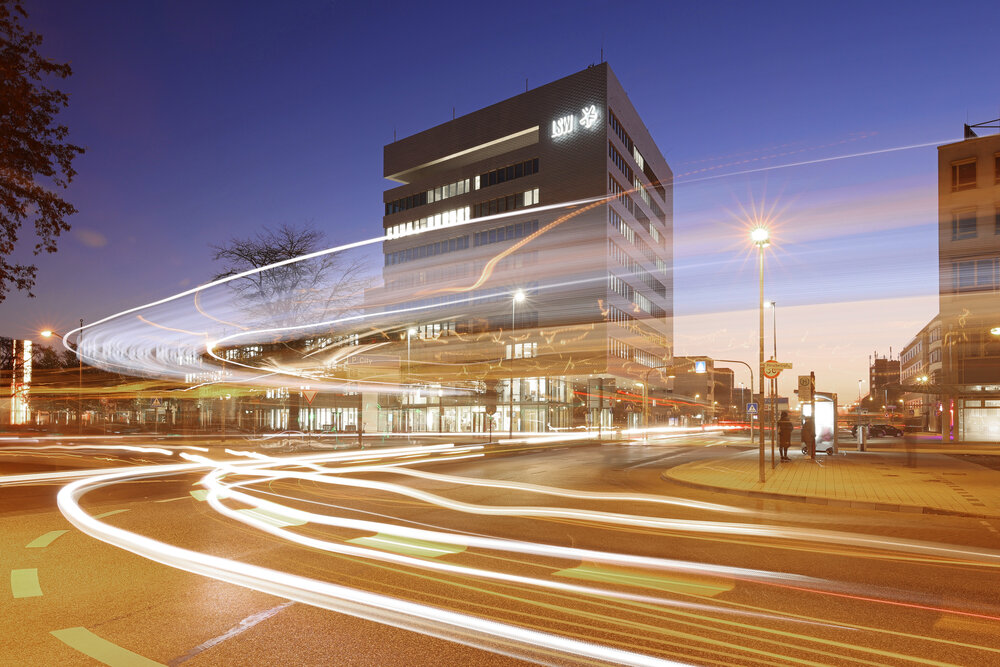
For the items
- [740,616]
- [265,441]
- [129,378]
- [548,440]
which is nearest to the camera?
[740,616]

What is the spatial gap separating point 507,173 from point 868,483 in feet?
214

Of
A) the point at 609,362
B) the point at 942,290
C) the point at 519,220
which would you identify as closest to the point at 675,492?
the point at 942,290

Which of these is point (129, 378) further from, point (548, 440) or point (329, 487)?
point (329, 487)

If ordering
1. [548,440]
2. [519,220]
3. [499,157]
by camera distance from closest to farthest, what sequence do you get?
1. [548,440]
2. [519,220]
3. [499,157]

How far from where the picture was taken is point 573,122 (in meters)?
74.3

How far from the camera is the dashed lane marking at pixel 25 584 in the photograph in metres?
6.96

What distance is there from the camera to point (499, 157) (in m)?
80.8

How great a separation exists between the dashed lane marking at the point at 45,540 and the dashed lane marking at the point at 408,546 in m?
4.13

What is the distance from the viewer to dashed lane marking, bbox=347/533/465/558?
901cm

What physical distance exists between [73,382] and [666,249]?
7216cm

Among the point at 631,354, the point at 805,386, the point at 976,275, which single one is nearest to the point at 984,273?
the point at 976,275

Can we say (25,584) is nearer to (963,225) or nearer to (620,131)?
(963,225)

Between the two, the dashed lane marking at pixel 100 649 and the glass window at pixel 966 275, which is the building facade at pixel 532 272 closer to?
the glass window at pixel 966 275

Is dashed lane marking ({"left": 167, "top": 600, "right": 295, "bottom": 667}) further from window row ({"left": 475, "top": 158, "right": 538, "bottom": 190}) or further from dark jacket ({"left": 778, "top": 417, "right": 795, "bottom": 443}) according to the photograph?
window row ({"left": 475, "top": 158, "right": 538, "bottom": 190})
